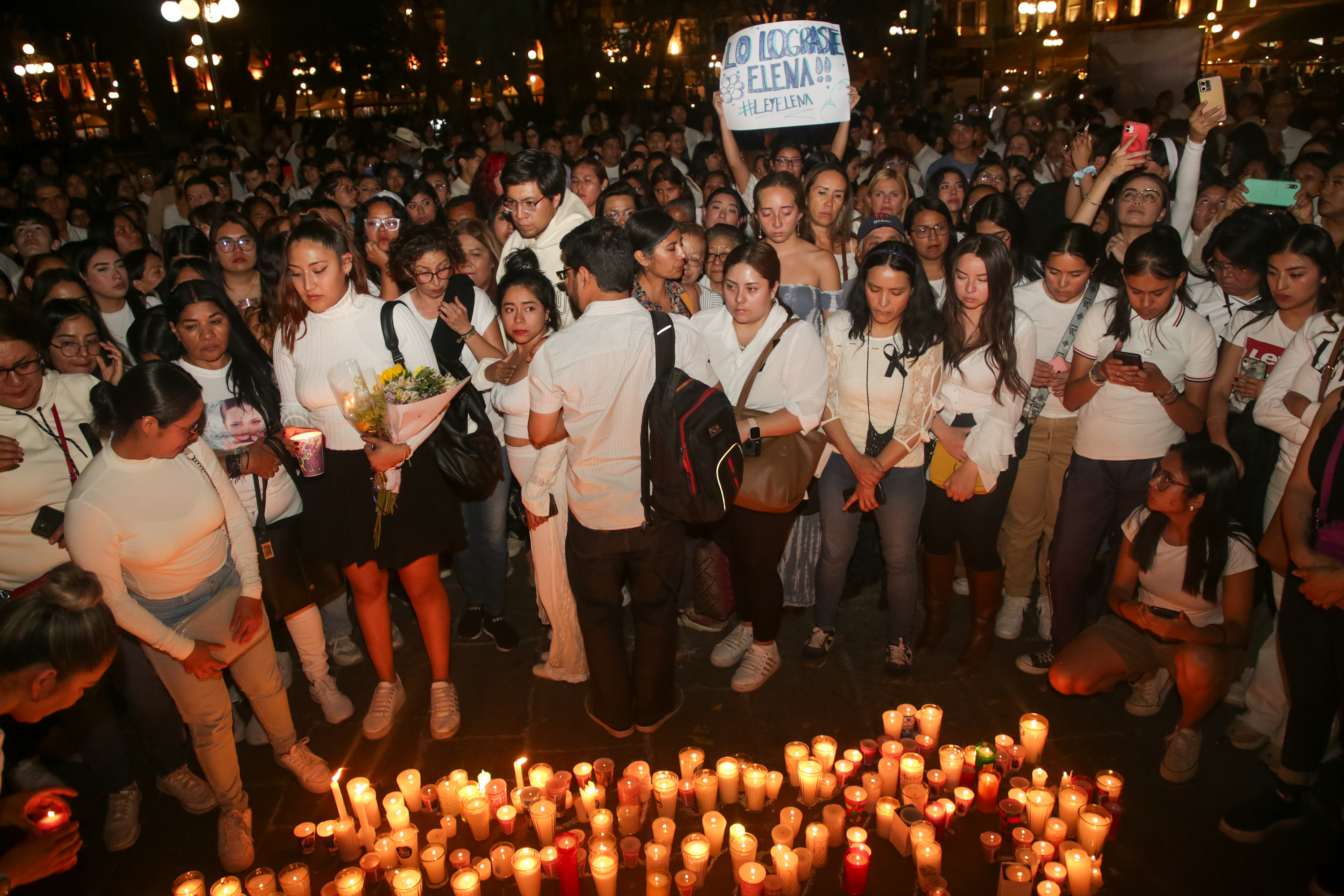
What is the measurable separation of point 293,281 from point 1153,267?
3.59m

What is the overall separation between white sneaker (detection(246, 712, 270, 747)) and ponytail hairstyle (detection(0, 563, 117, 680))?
1421 millimetres

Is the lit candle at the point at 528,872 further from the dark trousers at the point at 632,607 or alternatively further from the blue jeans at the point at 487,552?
the blue jeans at the point at 487,552

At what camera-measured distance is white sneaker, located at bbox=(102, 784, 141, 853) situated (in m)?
3.31

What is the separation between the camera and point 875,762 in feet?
11.4

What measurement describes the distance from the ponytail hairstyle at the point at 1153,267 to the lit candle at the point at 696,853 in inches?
110

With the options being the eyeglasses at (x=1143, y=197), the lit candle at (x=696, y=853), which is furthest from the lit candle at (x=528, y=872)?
the eyeglasses at (x=1143, y=197)

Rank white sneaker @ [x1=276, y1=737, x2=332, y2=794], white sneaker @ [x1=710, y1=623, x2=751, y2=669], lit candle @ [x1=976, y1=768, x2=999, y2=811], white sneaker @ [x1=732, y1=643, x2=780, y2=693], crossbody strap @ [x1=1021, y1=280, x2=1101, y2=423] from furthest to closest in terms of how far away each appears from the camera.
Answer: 1. white sneaker @ [x1=710, y1=623, x2=751, y2=669]
2. white sneaker @ [x1=732, y1=643, x2=780, y2=693]
3. crossbody strap @ [x1=1021, y1=280, x2=1101, y2=423]
4. white sneaker @ [x1=276, y1=737, x2=332, y2=794]
5. lit candle @ [x1=976, y1=768, x2=999, y2=811]

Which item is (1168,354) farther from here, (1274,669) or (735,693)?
(735,693)

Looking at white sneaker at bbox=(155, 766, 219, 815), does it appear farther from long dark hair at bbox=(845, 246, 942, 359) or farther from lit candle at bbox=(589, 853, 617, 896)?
long dark hair at bbox=(845, 246, 942, 359)

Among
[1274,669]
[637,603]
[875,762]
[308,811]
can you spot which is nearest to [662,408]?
[637,603]

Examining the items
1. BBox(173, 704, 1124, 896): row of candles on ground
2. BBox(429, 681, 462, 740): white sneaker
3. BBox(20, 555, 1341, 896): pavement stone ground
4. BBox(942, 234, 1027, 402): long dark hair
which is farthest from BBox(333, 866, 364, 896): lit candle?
BBox(942, 234, 1027, 402): long dark hair

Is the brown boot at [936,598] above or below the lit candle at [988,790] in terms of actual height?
above

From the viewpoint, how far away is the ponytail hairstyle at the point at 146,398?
2.75 metres

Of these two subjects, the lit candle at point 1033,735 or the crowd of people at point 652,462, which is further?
the lit candle at point 1033,735
